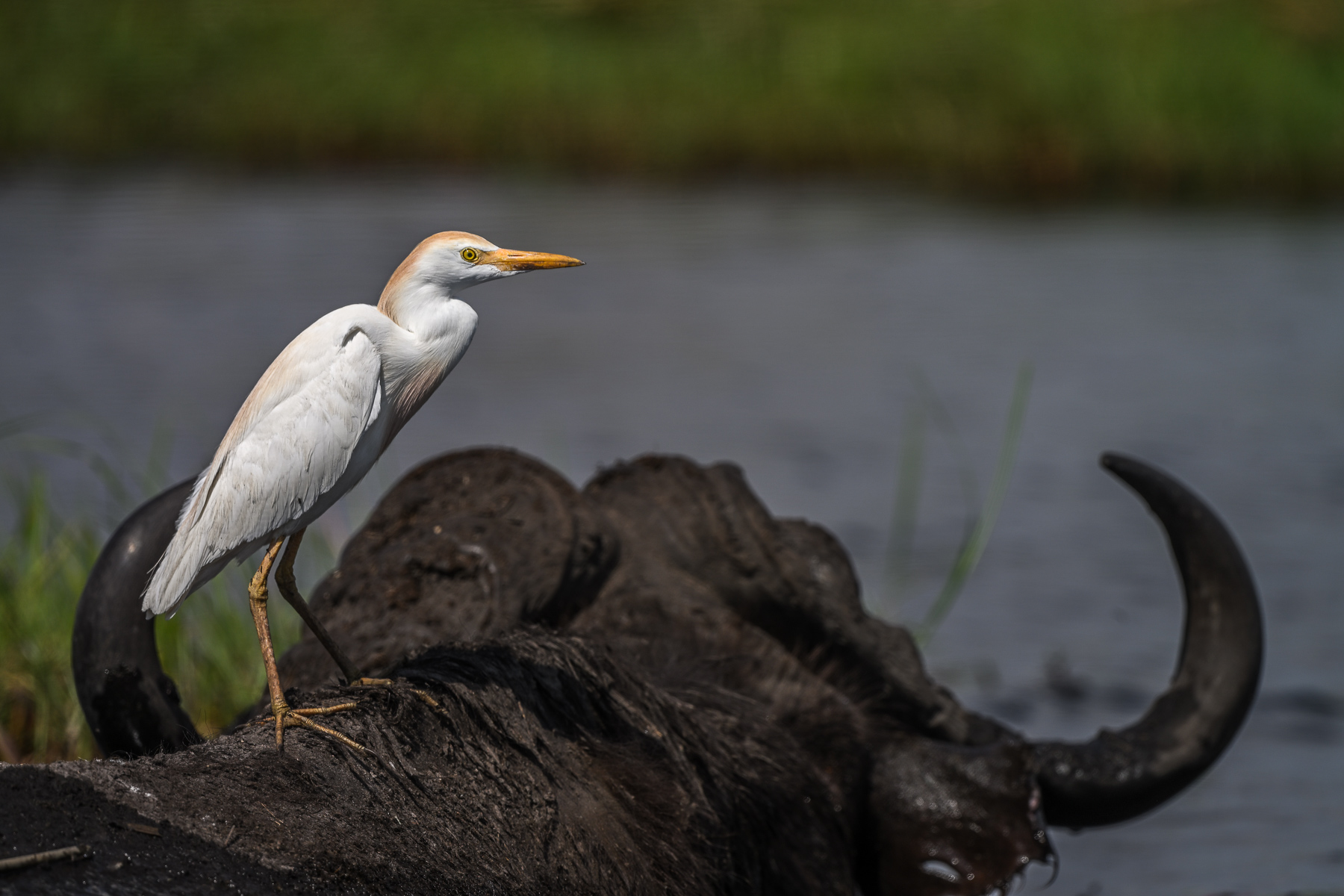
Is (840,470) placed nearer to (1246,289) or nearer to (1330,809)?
(1330,809)

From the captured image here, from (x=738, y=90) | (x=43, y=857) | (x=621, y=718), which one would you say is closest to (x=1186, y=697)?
(x=621, y=718)

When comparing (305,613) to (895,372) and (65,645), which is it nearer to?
(65,645)

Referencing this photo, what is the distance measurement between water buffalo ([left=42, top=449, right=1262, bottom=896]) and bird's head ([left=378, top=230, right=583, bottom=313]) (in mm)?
706

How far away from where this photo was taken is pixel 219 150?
74.4ft

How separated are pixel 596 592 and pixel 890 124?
18418mm

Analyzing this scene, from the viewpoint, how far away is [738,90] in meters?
22.3

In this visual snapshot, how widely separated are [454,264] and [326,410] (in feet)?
1.17

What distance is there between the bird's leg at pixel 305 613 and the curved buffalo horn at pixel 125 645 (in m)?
0.69

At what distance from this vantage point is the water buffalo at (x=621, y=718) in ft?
7.75

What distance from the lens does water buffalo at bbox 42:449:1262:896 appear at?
2.36 metres

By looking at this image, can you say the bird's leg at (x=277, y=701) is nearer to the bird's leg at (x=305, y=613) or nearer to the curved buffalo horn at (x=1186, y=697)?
the bird's leg at (x=305, y=613)

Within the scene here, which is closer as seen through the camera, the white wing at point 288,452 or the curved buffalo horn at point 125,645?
the white wing at point 288,452

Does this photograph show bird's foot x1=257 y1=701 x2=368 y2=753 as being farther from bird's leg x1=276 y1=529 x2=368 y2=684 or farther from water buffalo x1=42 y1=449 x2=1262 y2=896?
bird's leg x1=276 y1=529 x2=368 y2=684

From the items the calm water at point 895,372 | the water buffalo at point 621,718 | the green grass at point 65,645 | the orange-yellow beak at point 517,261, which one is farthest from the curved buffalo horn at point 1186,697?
the green grass at point 65,645
